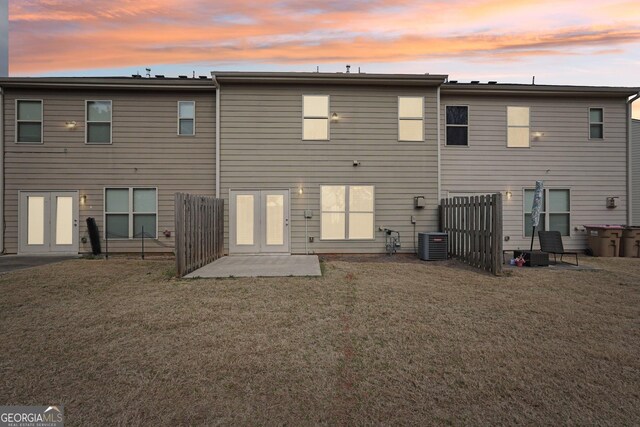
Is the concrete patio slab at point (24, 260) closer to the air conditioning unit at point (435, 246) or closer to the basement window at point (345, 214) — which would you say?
the basement window at point (345, 214)

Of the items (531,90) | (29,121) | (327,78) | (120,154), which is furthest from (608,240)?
(29,121)

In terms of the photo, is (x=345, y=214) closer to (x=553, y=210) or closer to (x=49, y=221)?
(x=553, y=210)

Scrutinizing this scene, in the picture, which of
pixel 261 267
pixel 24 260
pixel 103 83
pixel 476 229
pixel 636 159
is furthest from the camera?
pixel 636 159


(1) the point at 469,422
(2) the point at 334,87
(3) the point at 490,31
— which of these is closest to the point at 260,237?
(2) the point at 334,87

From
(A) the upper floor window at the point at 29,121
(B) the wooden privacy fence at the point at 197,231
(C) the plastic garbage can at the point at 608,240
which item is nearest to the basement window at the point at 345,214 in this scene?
(B) the wooden privacy fence at the point at 197,231

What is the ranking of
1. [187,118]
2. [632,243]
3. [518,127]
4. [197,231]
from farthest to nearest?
[518,127]
[187,118]
[632,243]
[197,231]

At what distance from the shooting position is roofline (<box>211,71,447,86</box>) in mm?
10508

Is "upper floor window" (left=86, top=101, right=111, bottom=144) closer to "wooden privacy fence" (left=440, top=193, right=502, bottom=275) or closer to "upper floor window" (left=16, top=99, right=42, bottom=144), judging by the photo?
"upper floor window" (left=16, top=99, right=42, bottom=144)

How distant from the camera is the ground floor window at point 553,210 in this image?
38.9 ft

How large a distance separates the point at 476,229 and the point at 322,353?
21.7ft

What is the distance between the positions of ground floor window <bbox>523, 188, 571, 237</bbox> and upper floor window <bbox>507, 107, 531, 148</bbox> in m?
1.64

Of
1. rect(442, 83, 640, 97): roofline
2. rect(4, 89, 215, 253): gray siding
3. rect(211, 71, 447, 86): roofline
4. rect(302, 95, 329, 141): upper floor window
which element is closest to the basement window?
rect(302, 95, 329, 141): upper floor window

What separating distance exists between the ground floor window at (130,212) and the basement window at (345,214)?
17.6ft

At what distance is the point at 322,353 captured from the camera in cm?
341
